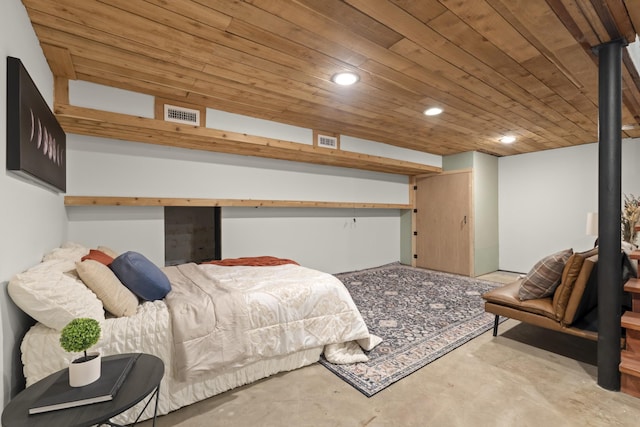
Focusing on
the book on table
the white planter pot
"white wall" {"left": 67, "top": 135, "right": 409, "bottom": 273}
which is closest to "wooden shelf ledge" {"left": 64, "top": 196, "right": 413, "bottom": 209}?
"white wall" {"left": 67, "top": 135, "right": 409, "bottom": 273}

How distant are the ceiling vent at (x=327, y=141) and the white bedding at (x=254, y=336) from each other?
5.96ft

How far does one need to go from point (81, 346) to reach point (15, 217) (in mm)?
827

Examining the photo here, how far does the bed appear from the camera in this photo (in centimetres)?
142

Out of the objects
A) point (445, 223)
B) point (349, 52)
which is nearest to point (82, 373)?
point (349, 52)

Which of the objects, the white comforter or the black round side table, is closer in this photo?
the black round side table

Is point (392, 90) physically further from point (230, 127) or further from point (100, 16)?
point (100, 16)

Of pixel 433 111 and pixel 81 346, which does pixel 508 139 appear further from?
pixel 81 346

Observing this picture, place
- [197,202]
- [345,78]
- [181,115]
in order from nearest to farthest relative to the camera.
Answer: [345,78] < [181,115] < [197,202]

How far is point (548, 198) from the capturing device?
502 centimetres

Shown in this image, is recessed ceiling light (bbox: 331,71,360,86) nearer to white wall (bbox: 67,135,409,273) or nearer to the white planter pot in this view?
white wall (bbox: 67,135,409,273)

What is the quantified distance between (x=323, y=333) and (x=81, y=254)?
76.5 inches

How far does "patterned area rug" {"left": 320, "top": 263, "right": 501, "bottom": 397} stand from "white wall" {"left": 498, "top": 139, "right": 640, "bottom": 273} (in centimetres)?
132

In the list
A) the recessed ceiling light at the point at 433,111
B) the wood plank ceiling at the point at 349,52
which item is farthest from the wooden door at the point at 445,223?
the recessed ceiling light at the point at 433,111

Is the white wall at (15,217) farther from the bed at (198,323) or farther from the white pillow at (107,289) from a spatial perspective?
the white pillow at (107,289)
